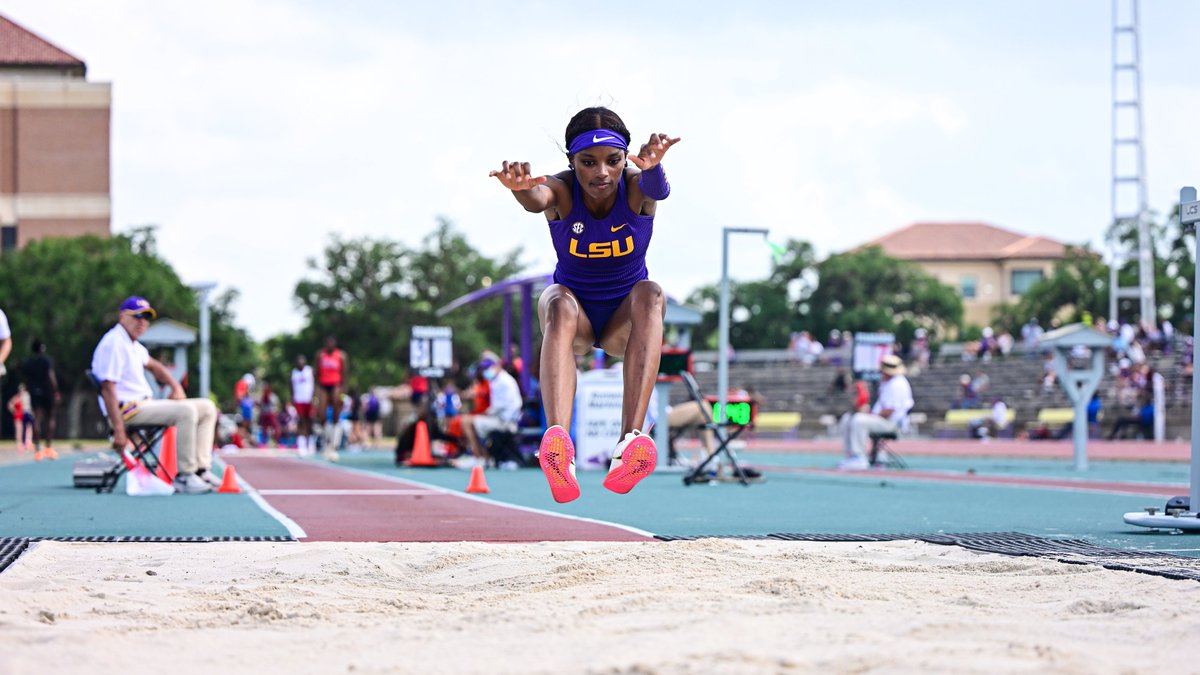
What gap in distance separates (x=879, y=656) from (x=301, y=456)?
22218 millimetres

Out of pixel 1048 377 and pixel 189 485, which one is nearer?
pixel 189 485

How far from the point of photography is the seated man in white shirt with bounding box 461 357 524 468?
1931 centimetres

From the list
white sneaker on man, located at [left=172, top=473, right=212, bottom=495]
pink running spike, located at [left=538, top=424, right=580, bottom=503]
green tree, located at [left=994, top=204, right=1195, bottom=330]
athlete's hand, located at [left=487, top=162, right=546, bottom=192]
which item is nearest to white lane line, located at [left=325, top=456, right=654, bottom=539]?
pink running spike, located at [left=538, top=424, right=580, bottom=503]

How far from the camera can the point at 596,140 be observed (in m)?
6.59

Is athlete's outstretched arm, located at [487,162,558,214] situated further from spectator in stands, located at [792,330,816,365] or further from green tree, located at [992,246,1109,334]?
green tree, located at [992,246,1109,334]

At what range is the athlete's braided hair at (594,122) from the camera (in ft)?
22.2

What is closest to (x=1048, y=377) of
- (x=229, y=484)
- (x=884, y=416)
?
(x=884, y=416)

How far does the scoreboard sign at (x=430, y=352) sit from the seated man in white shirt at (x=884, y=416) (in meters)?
6.26

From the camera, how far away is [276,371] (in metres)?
66.6

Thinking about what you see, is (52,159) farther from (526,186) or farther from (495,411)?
(526,186)

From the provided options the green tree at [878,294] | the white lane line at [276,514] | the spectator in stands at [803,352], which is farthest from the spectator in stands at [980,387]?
the white lane line at [276,514]

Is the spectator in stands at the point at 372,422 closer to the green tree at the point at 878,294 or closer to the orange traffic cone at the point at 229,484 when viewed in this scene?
the orange traffic cone at the point at 229,484

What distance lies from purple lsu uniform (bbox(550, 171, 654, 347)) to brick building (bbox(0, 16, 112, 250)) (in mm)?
52634

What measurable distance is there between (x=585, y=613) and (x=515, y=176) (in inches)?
87.9
